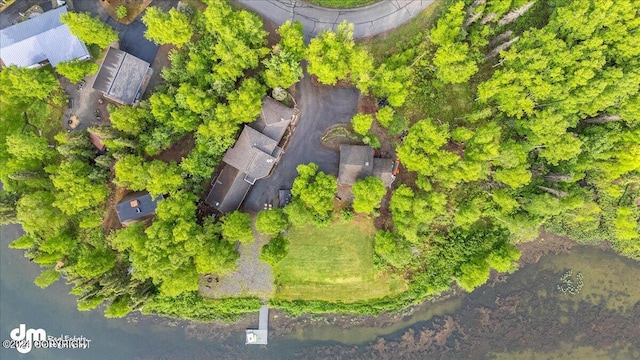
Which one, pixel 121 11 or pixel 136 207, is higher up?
pixel 121 11

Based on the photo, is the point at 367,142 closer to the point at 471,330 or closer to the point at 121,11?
the point at 471,330

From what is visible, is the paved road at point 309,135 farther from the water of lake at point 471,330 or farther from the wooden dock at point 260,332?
the water of lake at point 471,330

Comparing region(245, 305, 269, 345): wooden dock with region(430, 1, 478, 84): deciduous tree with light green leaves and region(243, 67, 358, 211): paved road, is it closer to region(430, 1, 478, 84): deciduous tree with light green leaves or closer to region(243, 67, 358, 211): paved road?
region(243, 67, 358, 211): paved road

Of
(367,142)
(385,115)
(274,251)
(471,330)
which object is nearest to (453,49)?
(385,115)

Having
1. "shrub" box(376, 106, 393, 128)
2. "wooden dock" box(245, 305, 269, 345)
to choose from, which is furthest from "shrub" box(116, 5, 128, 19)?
"wooden dock" box(245, 305, 269, 345)

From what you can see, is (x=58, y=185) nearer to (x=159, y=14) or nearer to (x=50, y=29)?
(x=50, y=29)
